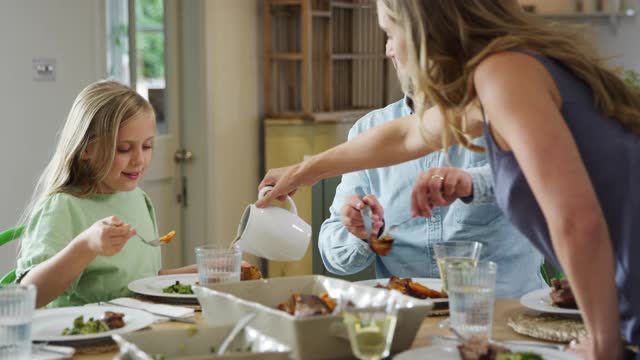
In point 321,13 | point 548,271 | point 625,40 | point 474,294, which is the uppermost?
point 321,13

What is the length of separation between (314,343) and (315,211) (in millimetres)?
2021

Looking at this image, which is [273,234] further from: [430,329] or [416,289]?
[430,329]

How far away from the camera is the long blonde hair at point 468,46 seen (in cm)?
147

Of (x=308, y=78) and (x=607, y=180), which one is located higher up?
(x=308, y=78)

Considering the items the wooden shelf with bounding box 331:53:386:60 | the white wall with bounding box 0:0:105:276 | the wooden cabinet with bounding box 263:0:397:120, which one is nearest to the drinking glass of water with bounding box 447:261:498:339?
the white wall with bounding box 0:0:105:276

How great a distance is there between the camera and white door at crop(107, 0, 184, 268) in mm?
4332

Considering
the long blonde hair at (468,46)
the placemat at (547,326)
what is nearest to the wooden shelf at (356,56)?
the placemat at (547,326)

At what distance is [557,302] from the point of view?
1.78 meters

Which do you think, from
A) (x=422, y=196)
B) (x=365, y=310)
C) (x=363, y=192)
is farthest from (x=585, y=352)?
(x=363, y=192)

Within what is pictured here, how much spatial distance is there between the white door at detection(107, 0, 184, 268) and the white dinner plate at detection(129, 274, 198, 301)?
2231mm

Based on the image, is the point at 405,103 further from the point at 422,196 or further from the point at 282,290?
the point at 282,290

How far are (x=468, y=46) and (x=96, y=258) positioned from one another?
112 cm

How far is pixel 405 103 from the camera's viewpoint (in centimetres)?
252

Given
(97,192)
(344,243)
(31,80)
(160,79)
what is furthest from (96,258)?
(160,79)
